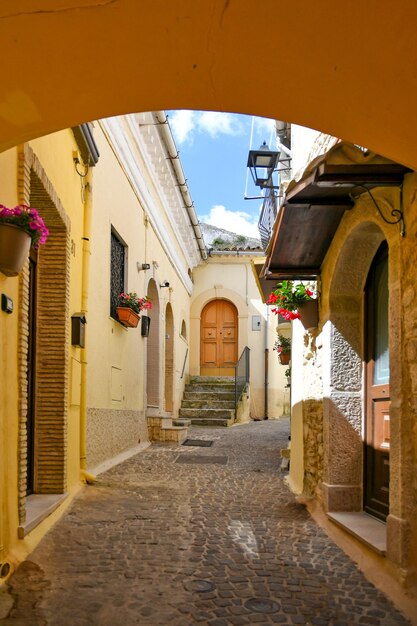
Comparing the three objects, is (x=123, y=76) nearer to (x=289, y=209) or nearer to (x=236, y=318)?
(x=289, y=209)

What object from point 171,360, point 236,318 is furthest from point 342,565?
point 236,318

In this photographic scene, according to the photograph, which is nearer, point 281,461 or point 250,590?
point 250,590

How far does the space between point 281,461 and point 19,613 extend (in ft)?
19.0

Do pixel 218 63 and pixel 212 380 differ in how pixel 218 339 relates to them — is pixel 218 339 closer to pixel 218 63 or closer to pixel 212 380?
pixel 212 380

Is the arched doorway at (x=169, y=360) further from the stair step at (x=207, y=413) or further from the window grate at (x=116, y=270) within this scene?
the window grate at (x=116, y=270)

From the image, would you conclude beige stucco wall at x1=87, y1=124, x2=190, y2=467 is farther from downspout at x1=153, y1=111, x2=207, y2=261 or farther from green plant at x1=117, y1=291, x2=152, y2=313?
downspout at x1=153, y1=111, x2=207, y2=261

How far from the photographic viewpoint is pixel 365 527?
14.5ft

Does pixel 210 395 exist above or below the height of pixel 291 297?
below

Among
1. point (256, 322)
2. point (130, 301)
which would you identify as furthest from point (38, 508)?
point (256, 322)

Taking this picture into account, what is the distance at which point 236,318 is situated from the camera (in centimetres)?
1756

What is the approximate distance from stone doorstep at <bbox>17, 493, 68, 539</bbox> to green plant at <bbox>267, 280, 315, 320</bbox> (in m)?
2.71

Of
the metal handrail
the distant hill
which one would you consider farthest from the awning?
the distant hill

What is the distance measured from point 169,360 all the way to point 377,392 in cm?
903

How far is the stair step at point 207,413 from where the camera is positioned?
13.2 metres
